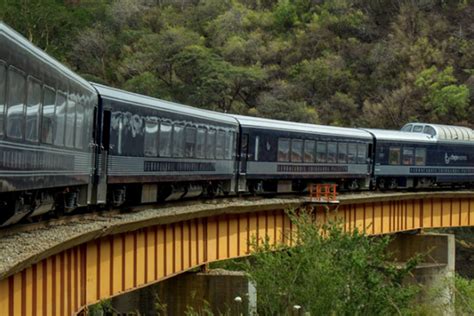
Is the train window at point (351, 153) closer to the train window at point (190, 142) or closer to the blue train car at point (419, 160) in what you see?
the blue train car at point (419, 160)

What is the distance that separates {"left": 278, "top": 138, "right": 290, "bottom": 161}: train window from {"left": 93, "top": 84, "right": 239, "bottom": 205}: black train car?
292cm

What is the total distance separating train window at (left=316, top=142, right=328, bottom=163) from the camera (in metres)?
37.2

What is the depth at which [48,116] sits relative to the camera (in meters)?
15.7

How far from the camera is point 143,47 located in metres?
95.5

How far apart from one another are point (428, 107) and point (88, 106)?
6825cm

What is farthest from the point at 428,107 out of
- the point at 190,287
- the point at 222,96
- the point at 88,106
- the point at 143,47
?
the point at 88,106

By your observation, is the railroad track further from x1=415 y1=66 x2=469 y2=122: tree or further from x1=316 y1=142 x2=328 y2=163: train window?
x1=415 y1=66 x2=469 y2=122: tree

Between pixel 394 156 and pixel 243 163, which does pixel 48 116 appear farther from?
pixel 394 156

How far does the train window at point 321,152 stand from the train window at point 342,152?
1.13 metres

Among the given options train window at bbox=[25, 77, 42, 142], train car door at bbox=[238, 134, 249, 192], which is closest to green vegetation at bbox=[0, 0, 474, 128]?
train car door at bbox=[238, 134, 249, 192]

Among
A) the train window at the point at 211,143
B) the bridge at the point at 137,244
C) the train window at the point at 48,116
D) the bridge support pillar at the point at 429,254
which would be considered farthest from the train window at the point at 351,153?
the train window at the point at 48,116

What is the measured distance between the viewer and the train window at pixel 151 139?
2411 cm

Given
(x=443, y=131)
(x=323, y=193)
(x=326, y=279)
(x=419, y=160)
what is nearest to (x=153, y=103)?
(x=326, y=279)

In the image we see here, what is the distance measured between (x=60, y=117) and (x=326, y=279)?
8.84 metres
